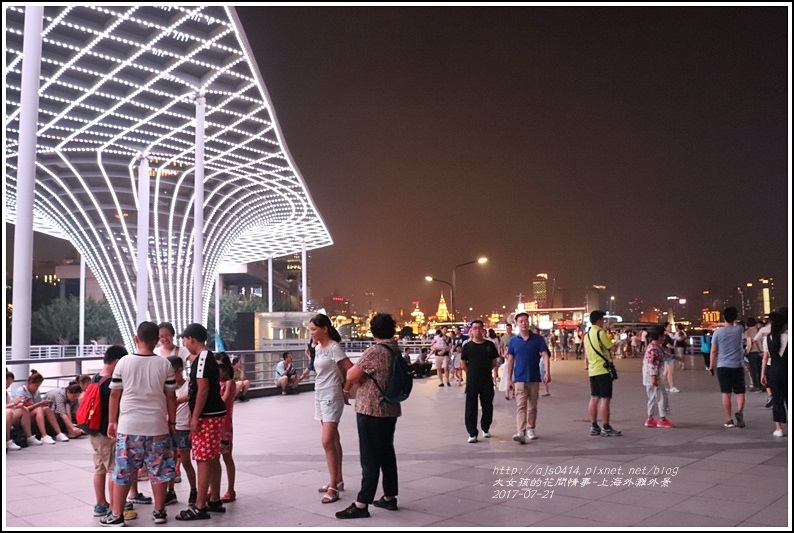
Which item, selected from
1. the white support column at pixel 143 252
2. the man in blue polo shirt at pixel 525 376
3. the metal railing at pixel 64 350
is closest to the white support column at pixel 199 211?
the white support column at pixel 143 252

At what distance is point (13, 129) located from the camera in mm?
30250

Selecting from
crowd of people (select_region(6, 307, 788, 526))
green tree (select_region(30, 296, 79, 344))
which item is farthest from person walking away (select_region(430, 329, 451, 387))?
green tree (select_region(30, 296, 79, 344))

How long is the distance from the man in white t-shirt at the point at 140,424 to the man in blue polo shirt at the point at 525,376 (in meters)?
5.23

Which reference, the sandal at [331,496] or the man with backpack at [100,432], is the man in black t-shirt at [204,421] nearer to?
the man with backpack at [100,432]

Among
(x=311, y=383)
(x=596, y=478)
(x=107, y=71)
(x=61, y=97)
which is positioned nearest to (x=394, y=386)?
(x=596, y=478)

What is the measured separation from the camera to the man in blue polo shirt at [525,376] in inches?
386

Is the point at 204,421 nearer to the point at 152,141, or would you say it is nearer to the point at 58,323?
the point at 152,141

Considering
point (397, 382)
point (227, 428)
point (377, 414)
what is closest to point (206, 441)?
point (227, 428)

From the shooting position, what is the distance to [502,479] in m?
7.22

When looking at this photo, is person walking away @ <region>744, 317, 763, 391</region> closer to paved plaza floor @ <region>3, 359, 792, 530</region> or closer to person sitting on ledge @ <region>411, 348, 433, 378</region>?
paved plaza floor @ <region>3, 359, 792, 530</region>

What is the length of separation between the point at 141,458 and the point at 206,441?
1.73 feet

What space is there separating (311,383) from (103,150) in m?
21.4

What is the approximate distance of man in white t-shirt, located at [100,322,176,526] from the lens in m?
5.80

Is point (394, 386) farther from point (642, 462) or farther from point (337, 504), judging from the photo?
point (642, 462)
